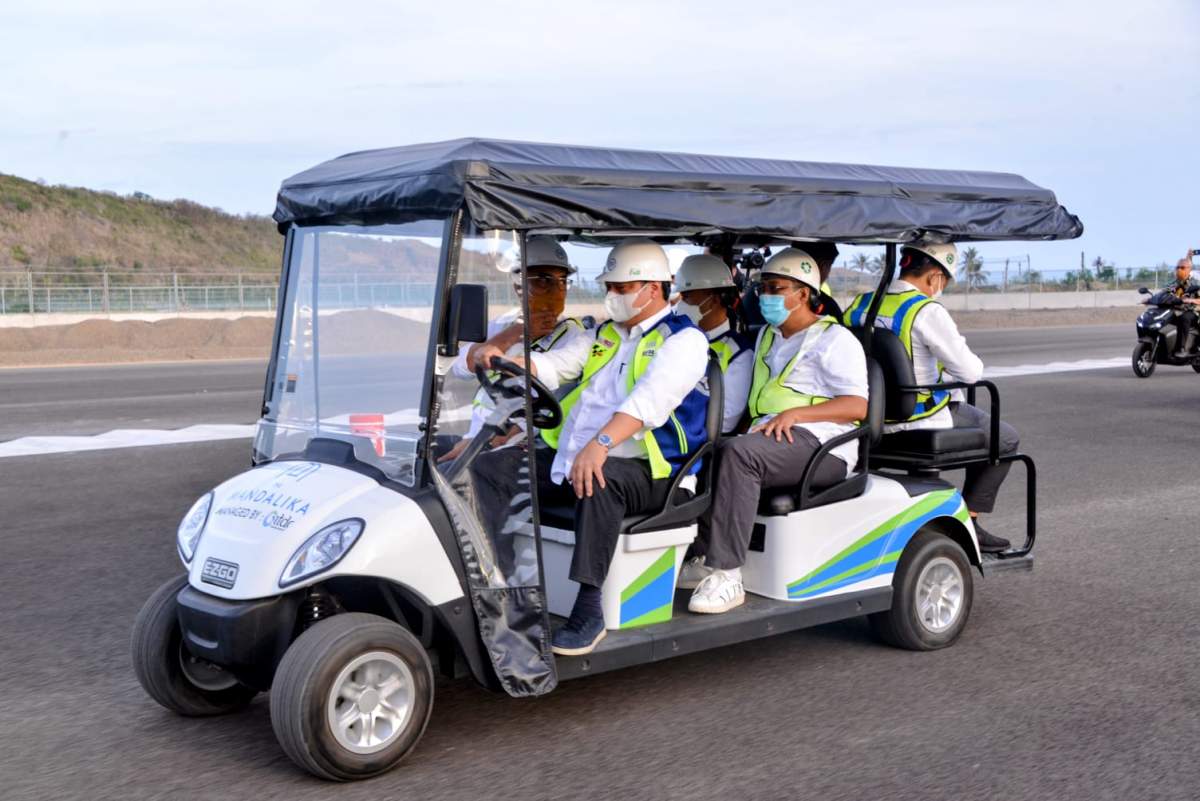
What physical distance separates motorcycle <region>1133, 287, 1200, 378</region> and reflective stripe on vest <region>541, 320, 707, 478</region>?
16.5 meters

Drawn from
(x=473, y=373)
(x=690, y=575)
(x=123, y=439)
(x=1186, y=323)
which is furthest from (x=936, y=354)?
(x=1186, y=323)

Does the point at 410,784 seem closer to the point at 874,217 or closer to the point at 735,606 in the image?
the point at 735,606

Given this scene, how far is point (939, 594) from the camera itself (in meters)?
5.98

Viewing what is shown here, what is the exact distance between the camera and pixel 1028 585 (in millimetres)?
7090

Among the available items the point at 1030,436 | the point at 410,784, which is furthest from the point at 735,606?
the point at 1030,436

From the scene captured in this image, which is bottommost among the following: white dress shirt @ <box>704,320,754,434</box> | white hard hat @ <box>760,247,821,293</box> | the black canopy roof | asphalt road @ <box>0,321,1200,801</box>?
asphalt road @ <box>0,321,1200,801</box>

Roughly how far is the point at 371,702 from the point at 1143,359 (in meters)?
18.3

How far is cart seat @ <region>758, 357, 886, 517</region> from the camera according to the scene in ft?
18.4

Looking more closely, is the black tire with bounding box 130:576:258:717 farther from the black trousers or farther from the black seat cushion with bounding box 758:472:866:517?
the black seat cushion with bounding box 758:472:866:517

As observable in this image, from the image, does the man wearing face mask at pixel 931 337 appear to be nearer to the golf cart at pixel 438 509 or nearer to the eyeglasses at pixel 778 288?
the golf cart at pixel 438 509

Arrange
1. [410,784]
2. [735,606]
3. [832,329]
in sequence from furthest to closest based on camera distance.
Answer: [832,329]
[735,606]
[410,784]

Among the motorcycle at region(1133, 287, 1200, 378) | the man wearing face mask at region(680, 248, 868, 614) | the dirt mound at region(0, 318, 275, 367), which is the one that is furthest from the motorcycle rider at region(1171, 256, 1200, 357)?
the dirt mound at region(0, 318, 275, 367)

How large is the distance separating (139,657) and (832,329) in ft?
10.1

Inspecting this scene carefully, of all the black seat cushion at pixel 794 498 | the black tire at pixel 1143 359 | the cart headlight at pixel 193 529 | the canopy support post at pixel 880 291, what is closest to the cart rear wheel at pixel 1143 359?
the black tire at pixel 1143 359
